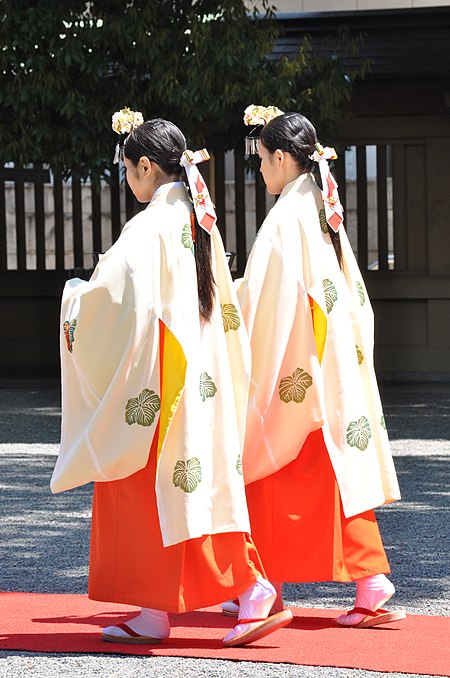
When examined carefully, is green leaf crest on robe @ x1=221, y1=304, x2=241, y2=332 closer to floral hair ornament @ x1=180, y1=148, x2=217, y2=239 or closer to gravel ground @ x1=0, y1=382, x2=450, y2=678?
floral hair ornament @ x1=180, y1=148, x2=217, y2=239

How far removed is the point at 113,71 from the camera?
10.1 metres

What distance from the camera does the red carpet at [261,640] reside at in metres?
3.46

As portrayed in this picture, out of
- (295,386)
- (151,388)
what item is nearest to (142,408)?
(151,388)

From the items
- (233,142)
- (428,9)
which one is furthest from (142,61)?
(428,9)

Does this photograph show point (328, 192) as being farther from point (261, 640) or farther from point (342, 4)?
point (342, 4)

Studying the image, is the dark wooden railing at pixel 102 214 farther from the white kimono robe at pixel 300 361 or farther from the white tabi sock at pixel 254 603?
the white tabi sock at pixel 254 603

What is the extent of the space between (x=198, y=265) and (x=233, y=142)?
7.46 m

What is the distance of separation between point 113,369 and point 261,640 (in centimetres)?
94

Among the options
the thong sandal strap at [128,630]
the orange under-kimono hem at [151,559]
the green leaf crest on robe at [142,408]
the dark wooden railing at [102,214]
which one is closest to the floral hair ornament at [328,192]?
the green leaf crest on robe at [142,408]

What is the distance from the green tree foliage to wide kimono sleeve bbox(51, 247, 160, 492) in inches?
241

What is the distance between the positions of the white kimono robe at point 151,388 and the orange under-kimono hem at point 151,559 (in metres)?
0.05

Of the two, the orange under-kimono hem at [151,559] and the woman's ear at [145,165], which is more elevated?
the woman's ear at [145,165]

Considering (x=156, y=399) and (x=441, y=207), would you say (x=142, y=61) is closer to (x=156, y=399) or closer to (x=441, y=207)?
(x=441, y=207)

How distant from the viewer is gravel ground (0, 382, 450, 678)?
11.2 feet
